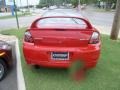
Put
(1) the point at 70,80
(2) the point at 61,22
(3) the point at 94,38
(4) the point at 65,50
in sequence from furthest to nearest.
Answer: (2) the point at 61,22 → (1) the point at 70,80 → (3) the point at 94,38 → (4) the point at 65,50

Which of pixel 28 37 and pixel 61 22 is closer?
pixel 28 37

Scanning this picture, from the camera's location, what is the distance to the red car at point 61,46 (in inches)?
189

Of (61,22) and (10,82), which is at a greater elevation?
(61,22)

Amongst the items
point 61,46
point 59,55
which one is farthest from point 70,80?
point 61,46

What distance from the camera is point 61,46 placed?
4.84m

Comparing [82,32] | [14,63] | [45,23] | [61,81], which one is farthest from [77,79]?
[14,63]

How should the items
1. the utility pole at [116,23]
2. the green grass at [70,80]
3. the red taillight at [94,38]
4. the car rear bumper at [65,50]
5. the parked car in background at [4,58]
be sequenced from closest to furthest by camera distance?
the green grass at [70,80]
the car rear bumper at [65,50]
the red taillight at [94,38]
the parked car in background at [4,58]
the utility pole at [116,23]

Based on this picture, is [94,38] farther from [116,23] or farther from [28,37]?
[116,23]

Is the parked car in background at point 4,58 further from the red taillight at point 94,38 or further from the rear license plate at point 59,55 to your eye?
the red taillight at point 94,38

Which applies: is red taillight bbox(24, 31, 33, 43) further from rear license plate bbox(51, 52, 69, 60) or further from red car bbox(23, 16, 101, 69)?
rear license plate bbox(51, 52, 69, 60)

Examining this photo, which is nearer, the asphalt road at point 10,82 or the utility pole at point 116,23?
the asphalt road at point 10,82

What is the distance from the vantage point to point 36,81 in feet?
16.3

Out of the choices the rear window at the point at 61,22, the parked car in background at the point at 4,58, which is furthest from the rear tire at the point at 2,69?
the rear window at the point at 61,22

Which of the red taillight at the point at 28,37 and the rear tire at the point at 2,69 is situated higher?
the red taillight at the point at 28,37
